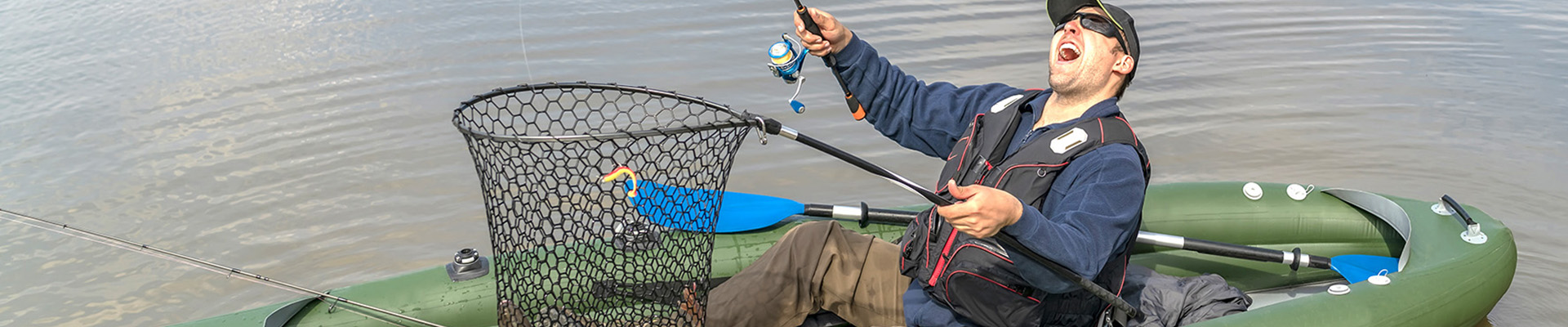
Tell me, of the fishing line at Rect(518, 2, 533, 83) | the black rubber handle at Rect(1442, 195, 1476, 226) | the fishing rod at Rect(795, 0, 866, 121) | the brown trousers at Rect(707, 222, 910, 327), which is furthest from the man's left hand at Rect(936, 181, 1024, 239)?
the fishing line at Rect(518, 2, 533, 83)

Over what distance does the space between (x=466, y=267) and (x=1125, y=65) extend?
1.61 meters

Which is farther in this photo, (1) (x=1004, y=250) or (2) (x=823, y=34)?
(2) (x=823, y=34)

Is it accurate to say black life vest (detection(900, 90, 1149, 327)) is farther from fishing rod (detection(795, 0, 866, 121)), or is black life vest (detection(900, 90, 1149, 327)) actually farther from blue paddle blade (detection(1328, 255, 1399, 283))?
blue paddle blade (detection(1328, 255, 1399, 283))

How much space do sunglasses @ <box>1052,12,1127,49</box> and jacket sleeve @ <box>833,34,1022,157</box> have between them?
1.08 feet

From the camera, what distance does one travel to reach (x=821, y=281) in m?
2.67

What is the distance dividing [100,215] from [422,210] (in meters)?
1.20

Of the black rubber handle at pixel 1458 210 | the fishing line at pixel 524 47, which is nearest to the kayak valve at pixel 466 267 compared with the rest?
the black rubber handle at pixel 1458 210

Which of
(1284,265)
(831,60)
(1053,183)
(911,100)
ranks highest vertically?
(831,60)

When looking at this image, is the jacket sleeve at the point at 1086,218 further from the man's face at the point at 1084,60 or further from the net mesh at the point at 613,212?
the net mesh at the point at 613,212

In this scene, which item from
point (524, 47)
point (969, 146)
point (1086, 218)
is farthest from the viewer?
point (524, 47)

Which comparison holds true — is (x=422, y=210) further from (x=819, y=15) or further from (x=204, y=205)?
(x=819, y=15)

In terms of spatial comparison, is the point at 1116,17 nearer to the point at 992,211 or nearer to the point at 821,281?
→ the point at 992,211

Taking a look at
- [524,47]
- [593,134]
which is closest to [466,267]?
[593,134]

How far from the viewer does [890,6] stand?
23.0ft
